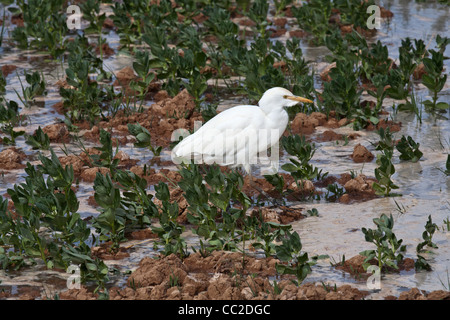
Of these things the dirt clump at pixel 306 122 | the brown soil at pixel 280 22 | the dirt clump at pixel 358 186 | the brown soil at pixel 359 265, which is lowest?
the brown soil at pixel 359 265

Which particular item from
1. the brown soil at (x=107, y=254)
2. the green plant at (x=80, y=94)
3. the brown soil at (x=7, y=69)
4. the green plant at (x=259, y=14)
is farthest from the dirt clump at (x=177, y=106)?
the brown soil at (x=107, y=254)

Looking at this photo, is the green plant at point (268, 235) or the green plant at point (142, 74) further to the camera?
the green plant at point (142, 74)

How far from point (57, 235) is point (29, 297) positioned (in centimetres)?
74

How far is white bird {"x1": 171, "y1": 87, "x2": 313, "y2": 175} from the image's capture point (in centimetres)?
670

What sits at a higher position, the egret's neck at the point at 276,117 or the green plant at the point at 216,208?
the egret's neck at the point at 276,117

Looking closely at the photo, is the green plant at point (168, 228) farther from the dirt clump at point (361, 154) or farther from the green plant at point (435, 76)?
the green plant at point (435, 76)

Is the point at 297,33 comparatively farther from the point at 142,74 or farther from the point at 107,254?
the point at 107,254

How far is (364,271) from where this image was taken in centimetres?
542

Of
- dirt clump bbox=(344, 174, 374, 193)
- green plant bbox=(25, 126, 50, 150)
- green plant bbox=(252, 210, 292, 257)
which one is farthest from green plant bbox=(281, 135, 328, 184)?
green plant bbox=(25, 126, 50, 150)

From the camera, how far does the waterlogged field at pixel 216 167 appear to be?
5.40 metres

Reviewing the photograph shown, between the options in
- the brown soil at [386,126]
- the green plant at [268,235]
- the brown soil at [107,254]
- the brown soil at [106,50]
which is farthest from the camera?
the brown soil at [106,50]

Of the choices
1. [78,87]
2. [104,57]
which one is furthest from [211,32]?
[78,87]

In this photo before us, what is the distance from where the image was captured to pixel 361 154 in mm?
7562

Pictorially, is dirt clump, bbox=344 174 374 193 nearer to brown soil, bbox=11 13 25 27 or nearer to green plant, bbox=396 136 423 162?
green plant, bbox=396 136 423 162
